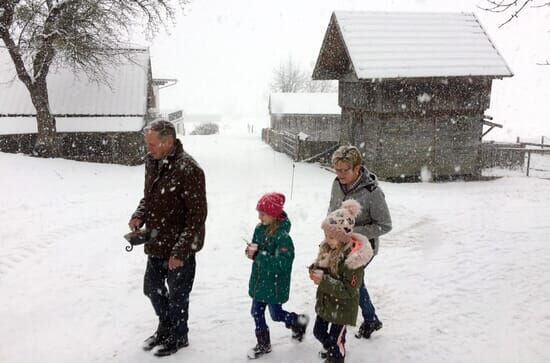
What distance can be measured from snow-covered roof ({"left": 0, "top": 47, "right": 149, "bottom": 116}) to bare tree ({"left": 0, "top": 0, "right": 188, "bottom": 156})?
2.06 meters

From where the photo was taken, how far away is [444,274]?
6.20 metres

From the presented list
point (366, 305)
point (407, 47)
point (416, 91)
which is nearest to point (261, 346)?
point (366, 305)

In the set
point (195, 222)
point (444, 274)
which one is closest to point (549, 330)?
point (444, 274)

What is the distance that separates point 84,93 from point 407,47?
1396 centimetres

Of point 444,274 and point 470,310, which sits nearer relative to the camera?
point 470,310

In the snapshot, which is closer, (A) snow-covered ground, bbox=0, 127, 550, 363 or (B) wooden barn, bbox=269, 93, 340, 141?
(A) snow-covered ground, bbox=0, 127, 550, 363

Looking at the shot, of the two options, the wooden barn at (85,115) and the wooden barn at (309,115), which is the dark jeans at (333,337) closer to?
the wooden barn at (85,115)

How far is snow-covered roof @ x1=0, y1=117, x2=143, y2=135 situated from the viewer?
1881 centimetres

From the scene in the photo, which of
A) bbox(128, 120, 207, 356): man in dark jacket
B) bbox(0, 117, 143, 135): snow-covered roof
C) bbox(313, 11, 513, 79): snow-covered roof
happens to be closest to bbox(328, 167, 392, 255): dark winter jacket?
bbox(128, 120, 207, 356): man in dark jacket

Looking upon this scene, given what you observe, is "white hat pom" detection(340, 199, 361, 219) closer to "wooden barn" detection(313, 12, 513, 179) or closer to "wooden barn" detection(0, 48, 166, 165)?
"wooden barn" detection(313, 12, 513, 179)

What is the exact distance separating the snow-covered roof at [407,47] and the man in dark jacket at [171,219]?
1090 centimetres

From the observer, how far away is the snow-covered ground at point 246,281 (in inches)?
169

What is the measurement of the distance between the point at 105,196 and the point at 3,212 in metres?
2.67

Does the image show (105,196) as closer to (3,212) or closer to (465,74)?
(3,212)
